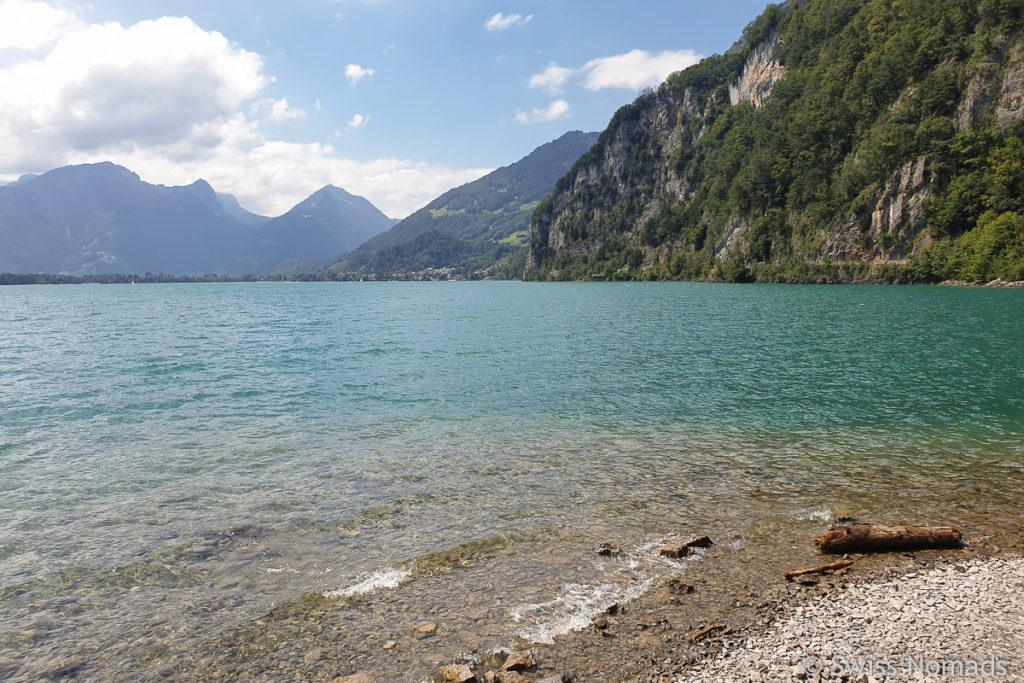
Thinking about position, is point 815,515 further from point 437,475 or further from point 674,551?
point 437,475

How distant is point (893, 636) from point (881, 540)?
11.5 feet

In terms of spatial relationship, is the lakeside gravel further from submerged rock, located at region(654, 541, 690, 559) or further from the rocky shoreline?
submerged rock, located at region(654, 541, 690, 559)

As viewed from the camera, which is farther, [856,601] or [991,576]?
[991,576]

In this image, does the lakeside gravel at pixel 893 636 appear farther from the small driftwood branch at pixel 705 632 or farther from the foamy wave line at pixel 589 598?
the foamy wave line at pixel 589 598

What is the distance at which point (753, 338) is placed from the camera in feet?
147

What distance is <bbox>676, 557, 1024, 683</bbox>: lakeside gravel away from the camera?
6.80 meters

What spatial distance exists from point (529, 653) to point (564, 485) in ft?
24.5

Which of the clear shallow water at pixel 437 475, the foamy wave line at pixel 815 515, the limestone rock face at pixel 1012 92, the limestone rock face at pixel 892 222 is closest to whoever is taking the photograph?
the clear shallow water at pixel 437 475

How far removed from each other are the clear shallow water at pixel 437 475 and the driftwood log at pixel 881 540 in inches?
61.1

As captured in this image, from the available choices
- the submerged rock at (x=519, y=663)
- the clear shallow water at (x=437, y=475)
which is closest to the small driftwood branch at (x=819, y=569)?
the clear shallow water at (x=437, y=475)

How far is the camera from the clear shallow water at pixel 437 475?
9.50m

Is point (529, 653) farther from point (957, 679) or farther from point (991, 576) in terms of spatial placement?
point (991, 576)

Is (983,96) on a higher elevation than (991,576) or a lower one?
higher

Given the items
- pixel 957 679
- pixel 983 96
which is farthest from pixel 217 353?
pixel 983 96
